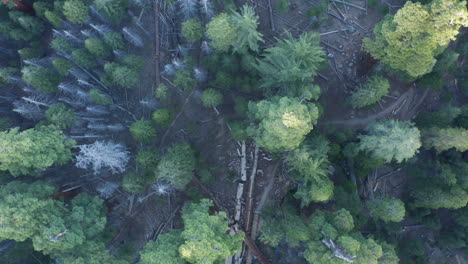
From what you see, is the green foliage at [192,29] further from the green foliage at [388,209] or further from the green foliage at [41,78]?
the green foliage at [388,209]

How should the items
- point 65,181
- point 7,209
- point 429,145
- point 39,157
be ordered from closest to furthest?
point 7,209, point 39,157, point 429,145, point 65,181

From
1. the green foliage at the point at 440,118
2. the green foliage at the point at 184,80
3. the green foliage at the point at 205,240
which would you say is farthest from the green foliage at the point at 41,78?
the green foliage at the point at 440,118

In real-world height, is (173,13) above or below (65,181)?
above

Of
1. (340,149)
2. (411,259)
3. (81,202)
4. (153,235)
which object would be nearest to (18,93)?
(81,202)

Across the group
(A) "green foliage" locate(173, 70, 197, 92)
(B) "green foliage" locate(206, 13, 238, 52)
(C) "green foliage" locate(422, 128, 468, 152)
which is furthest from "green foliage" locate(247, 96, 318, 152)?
(C) "green foliage" locate(422, 128, 468, 152)

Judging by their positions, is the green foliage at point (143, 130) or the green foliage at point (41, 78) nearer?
the green foliage at point (41, 78)

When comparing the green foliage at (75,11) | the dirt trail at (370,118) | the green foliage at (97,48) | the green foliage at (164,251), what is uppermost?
the green foliage at (75,11)

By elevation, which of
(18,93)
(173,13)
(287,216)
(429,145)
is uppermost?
(173,13)

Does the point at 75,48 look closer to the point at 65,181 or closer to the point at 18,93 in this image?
the point at 18,93
